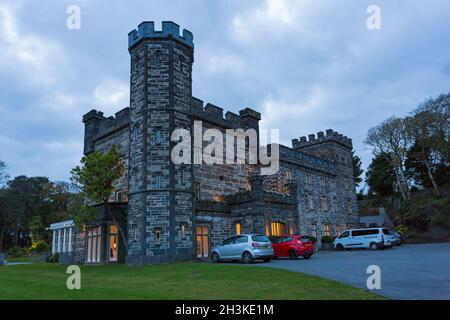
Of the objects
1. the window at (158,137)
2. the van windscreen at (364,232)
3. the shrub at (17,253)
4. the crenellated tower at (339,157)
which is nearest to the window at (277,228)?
the van windscreen at (364,232)

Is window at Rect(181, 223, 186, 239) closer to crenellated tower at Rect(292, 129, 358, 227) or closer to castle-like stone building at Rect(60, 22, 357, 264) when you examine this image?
castle-like stone building at Rect(60, 22, 357, 264)

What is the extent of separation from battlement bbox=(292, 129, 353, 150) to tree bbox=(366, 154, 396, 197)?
9.89 m

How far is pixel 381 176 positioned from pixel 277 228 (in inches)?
1285

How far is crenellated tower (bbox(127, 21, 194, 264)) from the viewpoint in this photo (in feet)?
68.3

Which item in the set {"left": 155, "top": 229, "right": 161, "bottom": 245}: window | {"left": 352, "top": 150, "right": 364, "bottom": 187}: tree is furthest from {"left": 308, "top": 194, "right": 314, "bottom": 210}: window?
{"left": 352, "top": 150, "right": 364, "bottom": 187}: tree

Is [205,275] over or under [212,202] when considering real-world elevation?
under

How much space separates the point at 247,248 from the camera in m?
Answer: 18.7

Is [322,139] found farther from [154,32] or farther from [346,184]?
[154,32]

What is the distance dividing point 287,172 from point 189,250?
52.5 feet

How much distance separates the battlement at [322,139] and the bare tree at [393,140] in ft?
11.0

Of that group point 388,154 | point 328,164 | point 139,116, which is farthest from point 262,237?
point 388,154

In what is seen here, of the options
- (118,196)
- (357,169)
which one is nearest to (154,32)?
(118,196)
